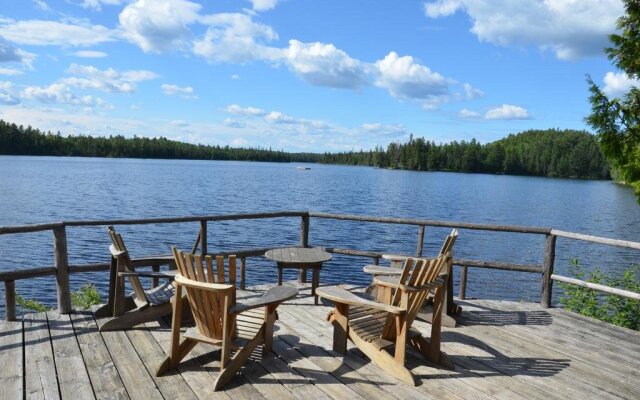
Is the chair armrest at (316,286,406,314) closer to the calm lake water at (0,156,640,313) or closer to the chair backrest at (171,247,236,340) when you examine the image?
the chair backrest at (171,247,236,340)

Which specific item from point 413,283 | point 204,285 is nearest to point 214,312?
point 204,285

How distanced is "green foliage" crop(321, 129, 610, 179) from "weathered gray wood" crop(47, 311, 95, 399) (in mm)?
109128

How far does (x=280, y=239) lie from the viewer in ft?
64.4

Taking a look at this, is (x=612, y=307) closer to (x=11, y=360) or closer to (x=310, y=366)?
(x=310, y=366)

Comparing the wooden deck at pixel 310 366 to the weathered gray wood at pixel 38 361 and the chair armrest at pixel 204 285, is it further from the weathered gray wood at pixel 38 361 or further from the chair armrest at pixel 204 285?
the chair armrest at pixel 204 285

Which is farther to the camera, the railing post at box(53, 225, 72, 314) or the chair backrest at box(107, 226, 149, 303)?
the railing post at box(53, 225, 72, 314)

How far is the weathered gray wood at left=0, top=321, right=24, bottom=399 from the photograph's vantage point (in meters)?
3.53

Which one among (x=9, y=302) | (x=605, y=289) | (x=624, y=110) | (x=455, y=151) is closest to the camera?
(x=9, y=302)

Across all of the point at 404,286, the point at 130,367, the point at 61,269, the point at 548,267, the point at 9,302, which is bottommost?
the point at 130,367

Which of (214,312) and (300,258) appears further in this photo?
(300,258)

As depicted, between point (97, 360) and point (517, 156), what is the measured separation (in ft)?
393

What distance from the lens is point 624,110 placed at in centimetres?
695

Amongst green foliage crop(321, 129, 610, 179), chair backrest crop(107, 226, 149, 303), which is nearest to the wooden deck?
chair backrest crop(107, 226, 149, 303)

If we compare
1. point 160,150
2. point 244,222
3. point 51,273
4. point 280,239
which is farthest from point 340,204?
point 160,150
